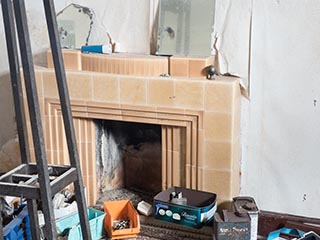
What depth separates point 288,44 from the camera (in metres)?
2.07

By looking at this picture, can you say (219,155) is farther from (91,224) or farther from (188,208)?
(91,224)

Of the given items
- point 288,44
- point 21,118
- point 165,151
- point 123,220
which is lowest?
point 123,220

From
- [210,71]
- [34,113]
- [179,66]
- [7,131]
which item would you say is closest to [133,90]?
[179,66]

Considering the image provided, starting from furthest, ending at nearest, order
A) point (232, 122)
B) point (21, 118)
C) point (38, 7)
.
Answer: point (38, 7) < point (232, 122) < point (21, 118)

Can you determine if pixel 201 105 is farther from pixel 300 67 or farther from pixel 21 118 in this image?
pixel 21 118

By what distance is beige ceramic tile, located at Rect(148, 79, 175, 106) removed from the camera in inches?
83.0

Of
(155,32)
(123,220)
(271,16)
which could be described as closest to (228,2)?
(271,16)

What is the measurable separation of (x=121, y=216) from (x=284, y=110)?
91 centimetres

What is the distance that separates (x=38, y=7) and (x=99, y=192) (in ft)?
3.34

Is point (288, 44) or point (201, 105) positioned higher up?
point (288, 44)

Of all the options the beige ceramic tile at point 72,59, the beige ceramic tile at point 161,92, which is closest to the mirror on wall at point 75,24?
the beige ceramic tile at point 72,59

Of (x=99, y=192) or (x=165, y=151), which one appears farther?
(x=99, y=192)

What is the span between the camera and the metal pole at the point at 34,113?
1451mm

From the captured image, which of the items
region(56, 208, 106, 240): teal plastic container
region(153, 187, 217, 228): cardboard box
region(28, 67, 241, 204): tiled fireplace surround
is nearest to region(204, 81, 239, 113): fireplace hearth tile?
region(28, 67, 241, 204): tiled fireplace surround
